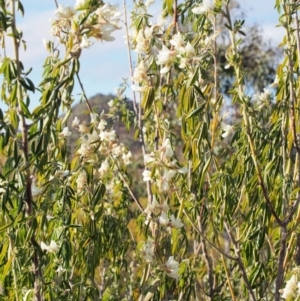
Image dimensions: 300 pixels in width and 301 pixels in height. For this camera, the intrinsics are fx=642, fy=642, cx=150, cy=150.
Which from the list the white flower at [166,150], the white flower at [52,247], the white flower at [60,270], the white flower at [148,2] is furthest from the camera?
the white flower at [148,2]

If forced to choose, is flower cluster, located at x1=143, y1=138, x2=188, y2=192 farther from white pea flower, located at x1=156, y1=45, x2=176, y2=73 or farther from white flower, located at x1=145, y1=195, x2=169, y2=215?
white pea flower, located at x1=156, y1=45, x2=176, y2=73

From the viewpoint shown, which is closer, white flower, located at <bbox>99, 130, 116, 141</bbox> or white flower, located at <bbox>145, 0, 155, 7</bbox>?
white flower, located at <bbox>99, 130, 116, 141</bbox>

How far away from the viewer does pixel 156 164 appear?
173cm

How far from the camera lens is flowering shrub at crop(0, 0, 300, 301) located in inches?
62.2

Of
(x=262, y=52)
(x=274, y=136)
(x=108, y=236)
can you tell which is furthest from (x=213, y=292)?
(x=262, y=52)

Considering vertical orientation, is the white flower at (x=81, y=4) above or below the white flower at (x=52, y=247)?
above

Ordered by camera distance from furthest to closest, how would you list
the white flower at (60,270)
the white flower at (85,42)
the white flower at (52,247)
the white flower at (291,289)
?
1. the white flower at (60,270)
2. the white flower at (52,247)
3. the white flower at (291,289)
4. the white flower at (85,42)

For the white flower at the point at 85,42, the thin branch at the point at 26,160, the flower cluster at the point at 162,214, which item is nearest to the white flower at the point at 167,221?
the flower cluster at the point at 162,214

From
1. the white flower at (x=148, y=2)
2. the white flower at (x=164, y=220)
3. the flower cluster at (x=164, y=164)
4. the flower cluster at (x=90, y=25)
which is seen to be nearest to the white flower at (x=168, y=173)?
the flower cluster at (x=164, y=164)

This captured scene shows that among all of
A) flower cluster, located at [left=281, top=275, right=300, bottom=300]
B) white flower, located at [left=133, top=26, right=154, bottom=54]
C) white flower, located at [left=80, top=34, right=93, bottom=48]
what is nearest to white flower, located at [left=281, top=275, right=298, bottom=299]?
flower cluster, located at [left=281, top=275, right=300, bottom=300]

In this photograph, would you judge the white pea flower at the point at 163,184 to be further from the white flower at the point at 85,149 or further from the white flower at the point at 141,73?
the white flower at the point at 85,149

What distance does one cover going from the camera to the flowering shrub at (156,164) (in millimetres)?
1581

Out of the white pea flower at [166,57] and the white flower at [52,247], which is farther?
the white flower at [52,247]

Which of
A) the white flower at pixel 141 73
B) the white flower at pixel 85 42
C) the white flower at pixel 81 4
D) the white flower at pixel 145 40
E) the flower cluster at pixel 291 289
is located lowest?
the flower cluster at pixel 291 289
